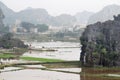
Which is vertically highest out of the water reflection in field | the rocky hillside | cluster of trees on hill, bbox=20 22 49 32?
cluster of trees on hill, bbox=20 22 49 32

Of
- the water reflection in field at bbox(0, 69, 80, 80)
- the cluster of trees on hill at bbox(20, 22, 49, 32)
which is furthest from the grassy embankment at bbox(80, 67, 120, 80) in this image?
the cluster of trees on hill at bbox(20, 22, 49, 32)

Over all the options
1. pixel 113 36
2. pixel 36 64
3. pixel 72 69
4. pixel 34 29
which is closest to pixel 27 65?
pixel 36 64

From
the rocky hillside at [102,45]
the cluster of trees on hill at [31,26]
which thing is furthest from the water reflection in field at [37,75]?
the cluster of trees on hill at [31,26]

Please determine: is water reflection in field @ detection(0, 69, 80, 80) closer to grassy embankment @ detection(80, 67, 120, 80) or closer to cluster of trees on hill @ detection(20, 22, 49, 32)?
grassy embankment @ detection(80, 67, 120, 80)

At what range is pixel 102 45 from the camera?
53250 mm

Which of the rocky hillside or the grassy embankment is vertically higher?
the rocky hillside

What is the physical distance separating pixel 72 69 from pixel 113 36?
11.1 metres

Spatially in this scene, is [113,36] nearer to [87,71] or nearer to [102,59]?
[102,59]

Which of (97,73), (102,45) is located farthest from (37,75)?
(102,45)

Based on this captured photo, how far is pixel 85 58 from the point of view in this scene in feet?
164

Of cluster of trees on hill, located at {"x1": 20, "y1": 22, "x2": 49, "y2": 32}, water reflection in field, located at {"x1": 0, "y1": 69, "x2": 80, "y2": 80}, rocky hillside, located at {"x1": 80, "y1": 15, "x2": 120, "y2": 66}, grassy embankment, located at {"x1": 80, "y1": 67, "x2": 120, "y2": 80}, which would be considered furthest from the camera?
cluster of trees on hill, located at {"x1": 20, "y1": 22, "x2": 49, "y2": 32}

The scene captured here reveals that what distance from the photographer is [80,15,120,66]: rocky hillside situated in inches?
1946

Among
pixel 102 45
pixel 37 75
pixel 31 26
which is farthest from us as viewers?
pixel 31 26

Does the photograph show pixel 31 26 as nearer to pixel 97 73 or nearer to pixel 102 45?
pixel 102 45
